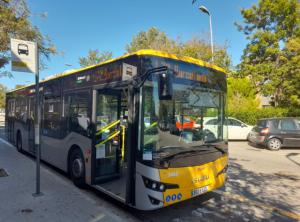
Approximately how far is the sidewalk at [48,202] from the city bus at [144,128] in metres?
0.35

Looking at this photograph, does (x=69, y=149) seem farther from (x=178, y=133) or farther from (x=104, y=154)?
(x=178, y=133)

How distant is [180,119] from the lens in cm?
454

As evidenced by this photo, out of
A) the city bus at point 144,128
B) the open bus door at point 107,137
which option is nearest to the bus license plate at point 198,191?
the city bus at point 144,128

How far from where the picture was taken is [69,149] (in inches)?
250

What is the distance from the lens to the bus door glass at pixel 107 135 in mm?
5469

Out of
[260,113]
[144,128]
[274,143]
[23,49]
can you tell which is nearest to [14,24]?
[23,49]

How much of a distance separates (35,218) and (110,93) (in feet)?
9.28

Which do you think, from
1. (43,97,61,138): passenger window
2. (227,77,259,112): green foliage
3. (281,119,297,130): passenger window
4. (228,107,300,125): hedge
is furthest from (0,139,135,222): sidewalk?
(227,77,259,112): green foliage

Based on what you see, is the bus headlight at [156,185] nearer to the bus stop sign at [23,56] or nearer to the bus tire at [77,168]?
the bus tire at [77,168]

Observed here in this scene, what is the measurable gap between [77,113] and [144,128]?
8.33 ft

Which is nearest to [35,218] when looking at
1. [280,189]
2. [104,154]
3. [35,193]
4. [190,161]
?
[35,193]

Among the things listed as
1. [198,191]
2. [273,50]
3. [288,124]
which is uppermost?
[273,50]

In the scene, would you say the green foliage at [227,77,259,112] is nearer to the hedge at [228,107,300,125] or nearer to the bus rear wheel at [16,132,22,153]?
the hedge at [228,107,300,125]

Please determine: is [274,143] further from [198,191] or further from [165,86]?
[165,86]
